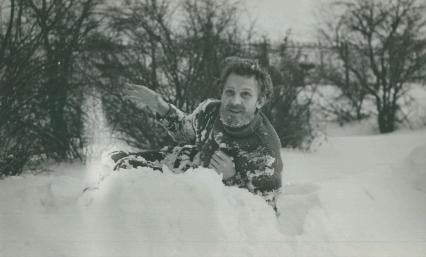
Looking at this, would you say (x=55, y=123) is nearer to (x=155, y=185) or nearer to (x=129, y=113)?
(x=129, y=113)

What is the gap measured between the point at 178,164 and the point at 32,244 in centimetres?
107

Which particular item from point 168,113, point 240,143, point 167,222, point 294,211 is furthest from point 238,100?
point 167,222

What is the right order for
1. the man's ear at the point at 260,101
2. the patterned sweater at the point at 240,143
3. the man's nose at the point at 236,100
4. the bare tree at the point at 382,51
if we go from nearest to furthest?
1. the patterned sweater at the point at 240,143
2. the man's nose at the point at 236,100
3. the man's ear at the point at 260,101
4. the bare tree at the point at 382,51

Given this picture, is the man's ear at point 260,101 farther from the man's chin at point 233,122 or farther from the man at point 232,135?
the man's chin at point 233,122

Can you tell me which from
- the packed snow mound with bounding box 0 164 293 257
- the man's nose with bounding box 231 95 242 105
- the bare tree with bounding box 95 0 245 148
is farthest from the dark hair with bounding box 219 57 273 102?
the bare tree with bounding box 95 0 245 148

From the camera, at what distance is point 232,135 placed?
2.75 metres

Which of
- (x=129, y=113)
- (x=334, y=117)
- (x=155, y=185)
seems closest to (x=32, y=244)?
(x=155, y=185)

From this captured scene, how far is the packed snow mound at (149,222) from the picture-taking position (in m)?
1.89

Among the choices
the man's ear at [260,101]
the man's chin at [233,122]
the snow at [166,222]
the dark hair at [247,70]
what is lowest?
the snow at [166,222]

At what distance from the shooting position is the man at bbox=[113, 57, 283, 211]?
2.61m

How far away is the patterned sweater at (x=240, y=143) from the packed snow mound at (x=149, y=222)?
36 centimetres

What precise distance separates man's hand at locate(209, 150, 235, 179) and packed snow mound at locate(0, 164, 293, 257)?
1.19 ft

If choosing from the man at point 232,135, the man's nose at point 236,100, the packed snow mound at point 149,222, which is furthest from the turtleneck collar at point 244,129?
the packed snow mound at point 149,222

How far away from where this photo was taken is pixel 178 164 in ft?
9.43
